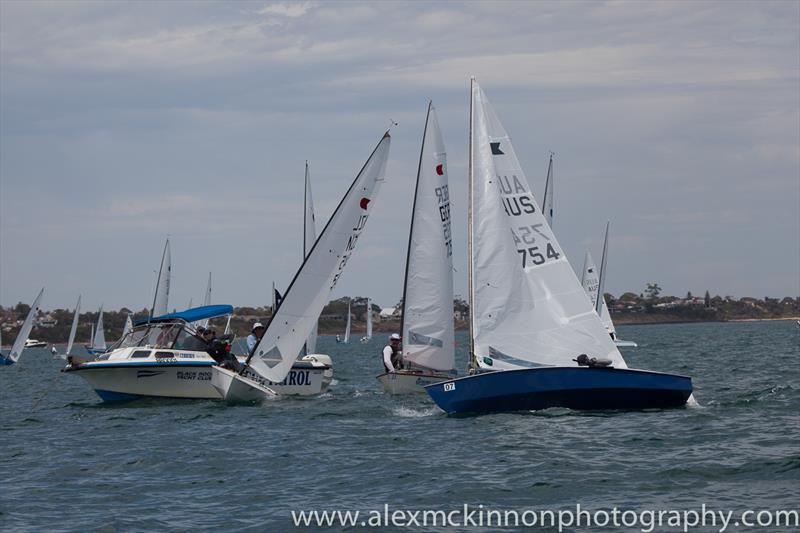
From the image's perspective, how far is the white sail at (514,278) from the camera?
68.6ft

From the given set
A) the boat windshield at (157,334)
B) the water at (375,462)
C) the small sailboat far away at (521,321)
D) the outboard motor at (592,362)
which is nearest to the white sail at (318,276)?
the water at (375,462)

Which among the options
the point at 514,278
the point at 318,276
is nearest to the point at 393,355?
the point at 318,276

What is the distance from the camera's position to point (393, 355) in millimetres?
27953

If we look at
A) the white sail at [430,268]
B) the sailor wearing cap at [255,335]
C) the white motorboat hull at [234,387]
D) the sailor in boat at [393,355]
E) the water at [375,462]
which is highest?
the white sail at [430,268]

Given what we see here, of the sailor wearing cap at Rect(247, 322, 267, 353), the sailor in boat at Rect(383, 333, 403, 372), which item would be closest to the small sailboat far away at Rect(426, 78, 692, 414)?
the sailor in boat at Rect(383, 333, 403, 372)

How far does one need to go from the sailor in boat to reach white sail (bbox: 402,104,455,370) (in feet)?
0.93

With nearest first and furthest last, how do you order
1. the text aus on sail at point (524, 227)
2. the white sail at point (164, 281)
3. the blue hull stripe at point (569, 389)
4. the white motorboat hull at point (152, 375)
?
the blue hull stripe at point (569, 389), the text aus on sail at point (524, 227), the white motorboat hull at point (152, 375), the white sail at point (164, 281)

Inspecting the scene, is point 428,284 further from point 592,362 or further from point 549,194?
point 549,194

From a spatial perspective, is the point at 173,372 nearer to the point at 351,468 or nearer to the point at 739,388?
the point at 351,468

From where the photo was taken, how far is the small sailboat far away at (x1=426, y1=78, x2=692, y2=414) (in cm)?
1992

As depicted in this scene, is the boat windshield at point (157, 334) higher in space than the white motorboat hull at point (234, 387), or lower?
higher

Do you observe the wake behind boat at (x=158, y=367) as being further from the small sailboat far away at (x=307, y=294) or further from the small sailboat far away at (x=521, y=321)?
the small sailboat far away at (x=521, y=321)

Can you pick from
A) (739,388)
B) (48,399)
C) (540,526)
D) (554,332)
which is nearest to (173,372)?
(48,399)

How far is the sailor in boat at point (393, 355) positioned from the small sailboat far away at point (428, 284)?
57mm
